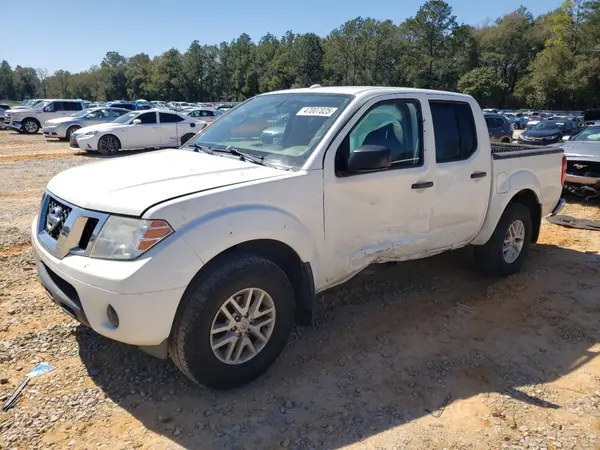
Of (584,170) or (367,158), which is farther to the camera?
(584,170)

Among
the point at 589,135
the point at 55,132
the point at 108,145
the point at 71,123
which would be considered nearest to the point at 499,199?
the point at 589,135

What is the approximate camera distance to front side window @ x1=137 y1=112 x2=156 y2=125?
16703mm

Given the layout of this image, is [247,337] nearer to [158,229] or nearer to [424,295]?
[158,229]

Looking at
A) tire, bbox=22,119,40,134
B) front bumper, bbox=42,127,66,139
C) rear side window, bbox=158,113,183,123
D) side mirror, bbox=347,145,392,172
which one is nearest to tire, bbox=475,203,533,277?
side mirror, bbox=347,145,392,172

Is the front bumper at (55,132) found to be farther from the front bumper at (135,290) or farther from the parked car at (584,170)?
the front bumper at (135,290)

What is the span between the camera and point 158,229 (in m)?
2.62

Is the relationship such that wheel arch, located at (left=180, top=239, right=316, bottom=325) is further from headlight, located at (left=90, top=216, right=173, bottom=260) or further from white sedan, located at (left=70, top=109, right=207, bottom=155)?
white sedan, located at (left=70, top=109, right=207, bottom=155)

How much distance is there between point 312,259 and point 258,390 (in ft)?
3.09

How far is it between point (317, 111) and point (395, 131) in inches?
27.8

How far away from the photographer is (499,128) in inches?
726

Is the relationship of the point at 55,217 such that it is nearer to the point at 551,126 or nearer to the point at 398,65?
the point at 551,126

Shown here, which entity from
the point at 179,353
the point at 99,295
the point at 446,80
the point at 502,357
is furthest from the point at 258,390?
the point at 446,80

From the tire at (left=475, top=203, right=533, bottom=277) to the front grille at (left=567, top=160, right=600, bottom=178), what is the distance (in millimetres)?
4729

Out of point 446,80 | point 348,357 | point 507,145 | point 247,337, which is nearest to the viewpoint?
point 247,337
